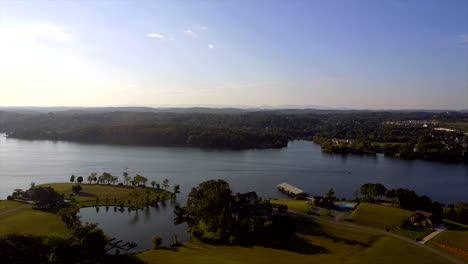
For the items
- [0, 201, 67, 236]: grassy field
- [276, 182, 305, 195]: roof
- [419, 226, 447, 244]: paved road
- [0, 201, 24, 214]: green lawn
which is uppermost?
[419, 226, 447, 244]: paved road

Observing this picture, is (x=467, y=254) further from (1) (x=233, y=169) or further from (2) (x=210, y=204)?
(1) (x=233, y=169)

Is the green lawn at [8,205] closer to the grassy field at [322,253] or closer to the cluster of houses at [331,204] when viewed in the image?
the grassy field at [322,253]

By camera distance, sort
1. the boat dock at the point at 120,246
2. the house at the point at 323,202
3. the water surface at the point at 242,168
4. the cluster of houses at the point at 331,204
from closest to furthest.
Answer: the boat dock at the point at 120,246 < the cluster of houses at the point at 331,204 < the house at the point at 323,202 < the water surface at the point at 242,168

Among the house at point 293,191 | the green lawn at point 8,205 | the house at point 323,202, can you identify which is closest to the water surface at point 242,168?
the house at point 293,191

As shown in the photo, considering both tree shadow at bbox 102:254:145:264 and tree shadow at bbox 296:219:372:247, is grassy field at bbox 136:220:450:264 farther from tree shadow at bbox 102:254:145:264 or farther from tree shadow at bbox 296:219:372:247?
tree shadow at bbox 102:254:145:264

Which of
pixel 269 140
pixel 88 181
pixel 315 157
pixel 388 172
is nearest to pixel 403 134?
pixel 269 140

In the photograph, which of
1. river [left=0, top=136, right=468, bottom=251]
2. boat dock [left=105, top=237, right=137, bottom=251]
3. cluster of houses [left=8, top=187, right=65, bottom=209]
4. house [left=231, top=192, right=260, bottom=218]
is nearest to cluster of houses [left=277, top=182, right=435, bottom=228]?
river [left=0, top=136, right=468, bottom=251]

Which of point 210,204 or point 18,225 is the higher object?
point 210,204
